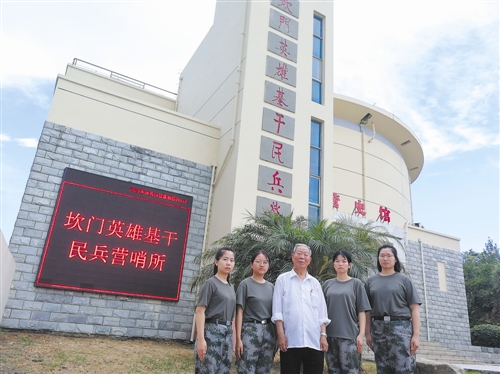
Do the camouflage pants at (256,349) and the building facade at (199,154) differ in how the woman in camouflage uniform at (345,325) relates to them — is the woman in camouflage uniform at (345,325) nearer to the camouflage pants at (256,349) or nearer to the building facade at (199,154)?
the camouflage pants at (256,349)

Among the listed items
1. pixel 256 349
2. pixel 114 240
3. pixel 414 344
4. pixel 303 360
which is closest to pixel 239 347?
pixel 256 349

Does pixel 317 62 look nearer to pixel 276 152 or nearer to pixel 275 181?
pixel 276 152

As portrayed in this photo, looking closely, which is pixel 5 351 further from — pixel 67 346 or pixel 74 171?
pixel 74 171

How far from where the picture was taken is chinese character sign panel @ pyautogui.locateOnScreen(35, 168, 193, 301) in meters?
6.14

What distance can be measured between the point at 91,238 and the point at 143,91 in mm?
5489

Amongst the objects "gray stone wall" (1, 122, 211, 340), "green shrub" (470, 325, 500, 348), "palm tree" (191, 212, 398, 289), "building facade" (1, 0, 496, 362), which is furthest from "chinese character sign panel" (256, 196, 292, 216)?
"green shrub" (470, 325, 500, 348)

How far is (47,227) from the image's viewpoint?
6176mm

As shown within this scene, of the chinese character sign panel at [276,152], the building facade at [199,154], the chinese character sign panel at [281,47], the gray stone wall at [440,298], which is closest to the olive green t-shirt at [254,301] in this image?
the building facade at [199,154]

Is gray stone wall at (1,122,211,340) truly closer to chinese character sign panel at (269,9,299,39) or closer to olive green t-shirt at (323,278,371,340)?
chinese character sign panel at (269,9,299,39)

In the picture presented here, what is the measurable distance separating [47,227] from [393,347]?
18.2 ft

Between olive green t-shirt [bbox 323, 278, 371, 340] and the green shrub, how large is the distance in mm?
12327

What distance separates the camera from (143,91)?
418 inches

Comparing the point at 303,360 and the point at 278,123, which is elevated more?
the point at 278,123

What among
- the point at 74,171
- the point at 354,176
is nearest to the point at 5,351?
the point at 74,171
